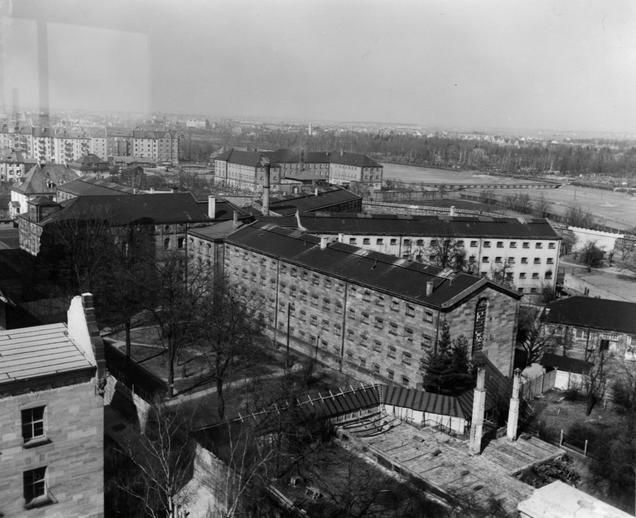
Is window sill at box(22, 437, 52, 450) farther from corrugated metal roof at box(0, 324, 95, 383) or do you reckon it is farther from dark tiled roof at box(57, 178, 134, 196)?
dark tiled roof at box(57, 178, 134, 196)

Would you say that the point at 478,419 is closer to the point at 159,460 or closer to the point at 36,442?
the point at 159,460

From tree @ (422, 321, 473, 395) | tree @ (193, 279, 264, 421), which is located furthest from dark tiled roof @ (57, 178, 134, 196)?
tree @ (422, 321, 473, 395)

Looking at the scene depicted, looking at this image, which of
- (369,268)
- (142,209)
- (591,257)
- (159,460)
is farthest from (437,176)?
(159,460)

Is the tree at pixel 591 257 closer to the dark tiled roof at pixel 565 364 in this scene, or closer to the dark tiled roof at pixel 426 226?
the dark tiled roof at pixel 426 226

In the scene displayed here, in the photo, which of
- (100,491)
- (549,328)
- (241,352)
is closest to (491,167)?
(549,328)

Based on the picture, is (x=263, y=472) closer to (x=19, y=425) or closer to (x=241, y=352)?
(x=19, y=425)

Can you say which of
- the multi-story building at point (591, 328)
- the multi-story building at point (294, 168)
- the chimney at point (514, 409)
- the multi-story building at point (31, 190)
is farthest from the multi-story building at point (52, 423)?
the multi-story building at point (294, 168)
